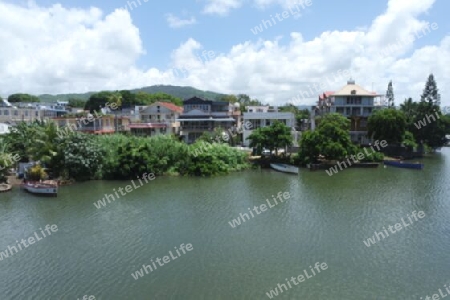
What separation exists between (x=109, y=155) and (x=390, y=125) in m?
33.5

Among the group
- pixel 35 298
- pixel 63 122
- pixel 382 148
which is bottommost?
pixel 35 298

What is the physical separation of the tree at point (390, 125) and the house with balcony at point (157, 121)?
28228 millimetres

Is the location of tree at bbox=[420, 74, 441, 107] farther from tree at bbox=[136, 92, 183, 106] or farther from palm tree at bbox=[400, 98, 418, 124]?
tree at bbox=[136, 92, 183, 106]

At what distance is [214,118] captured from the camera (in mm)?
49844

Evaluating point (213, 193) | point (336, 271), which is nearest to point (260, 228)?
point (336, 271)

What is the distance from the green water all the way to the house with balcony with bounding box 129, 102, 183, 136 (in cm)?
2345

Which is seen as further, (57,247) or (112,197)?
(112,197)

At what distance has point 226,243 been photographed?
54.5 feet

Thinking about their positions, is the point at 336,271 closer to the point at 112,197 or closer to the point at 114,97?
the point at 112,197

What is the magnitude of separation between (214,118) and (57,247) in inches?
1389
